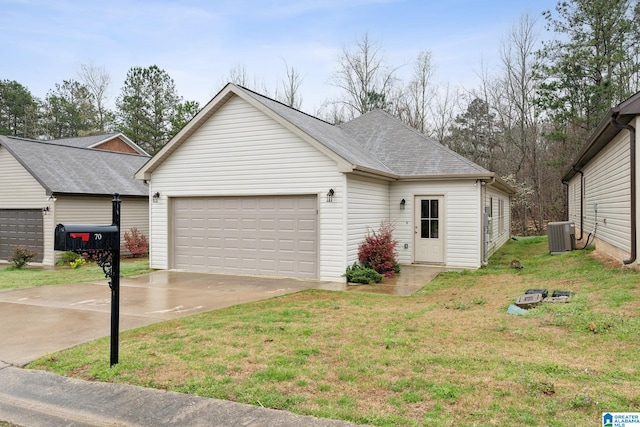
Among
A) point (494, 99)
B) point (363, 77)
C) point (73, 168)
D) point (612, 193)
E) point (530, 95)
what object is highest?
point (363, 77)

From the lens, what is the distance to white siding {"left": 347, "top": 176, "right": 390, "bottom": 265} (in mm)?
11008

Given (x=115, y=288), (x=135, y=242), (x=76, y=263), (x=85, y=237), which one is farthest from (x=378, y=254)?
(x=135, y=242)

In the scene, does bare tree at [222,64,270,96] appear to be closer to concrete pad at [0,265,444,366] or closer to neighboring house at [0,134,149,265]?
neighboring house at [0,134,149,265]

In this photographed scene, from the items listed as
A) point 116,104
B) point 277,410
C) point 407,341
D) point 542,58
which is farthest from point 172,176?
point 116,104

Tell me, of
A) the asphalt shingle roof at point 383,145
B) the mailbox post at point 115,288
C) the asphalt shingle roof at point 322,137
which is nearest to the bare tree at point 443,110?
the asphalt shingle roof at point 383,145

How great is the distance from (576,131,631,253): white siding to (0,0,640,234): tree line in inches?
439

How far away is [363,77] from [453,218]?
69.1 ft

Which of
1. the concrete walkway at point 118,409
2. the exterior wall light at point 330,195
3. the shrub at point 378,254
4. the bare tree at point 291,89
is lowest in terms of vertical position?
the concrete walkway at point 118,409

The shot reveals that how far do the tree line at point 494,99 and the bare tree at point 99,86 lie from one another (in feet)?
0.29

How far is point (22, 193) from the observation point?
16.1 m

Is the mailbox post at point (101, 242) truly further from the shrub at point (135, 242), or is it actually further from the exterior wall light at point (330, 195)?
the shrub at point (135, 242)

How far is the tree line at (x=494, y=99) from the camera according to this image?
23.2 m

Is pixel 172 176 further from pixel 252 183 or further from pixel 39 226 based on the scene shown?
pixel 39 226

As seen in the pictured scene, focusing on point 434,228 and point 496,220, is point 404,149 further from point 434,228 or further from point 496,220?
point 496,220
